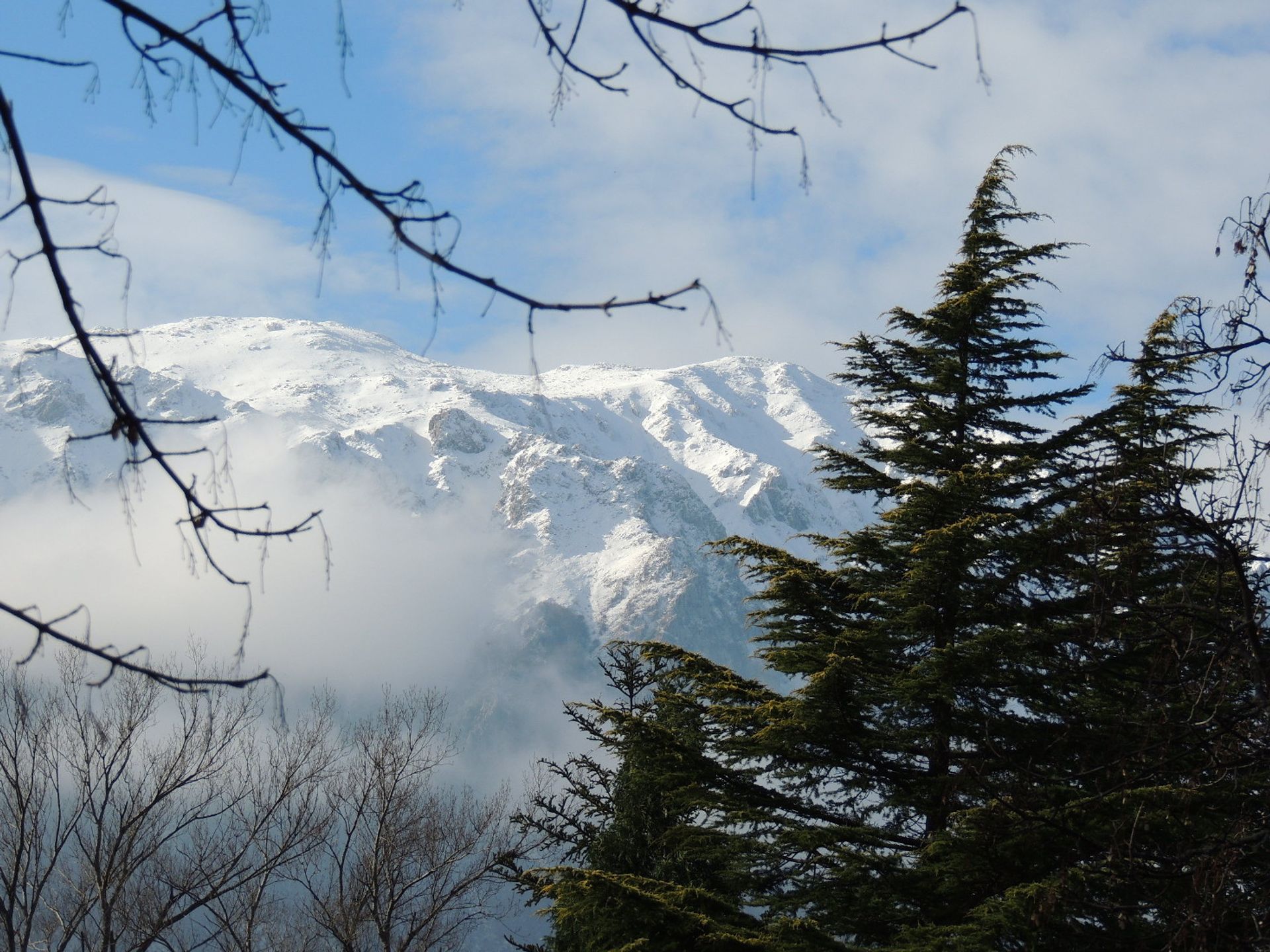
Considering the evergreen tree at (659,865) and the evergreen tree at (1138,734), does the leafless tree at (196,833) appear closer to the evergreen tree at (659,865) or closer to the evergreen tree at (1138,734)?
the evergreen tree at (659,865)

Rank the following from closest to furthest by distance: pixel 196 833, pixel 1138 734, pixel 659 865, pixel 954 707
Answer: pixel 1138 734
pixel 954 707
pixel 659 865
pixel 196 833

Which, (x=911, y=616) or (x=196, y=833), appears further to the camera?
(x=196, y=833)

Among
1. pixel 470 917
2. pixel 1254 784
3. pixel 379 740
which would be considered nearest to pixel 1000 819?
pixel 1254 784

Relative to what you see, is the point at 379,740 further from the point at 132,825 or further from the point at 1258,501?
the point at 1258,501

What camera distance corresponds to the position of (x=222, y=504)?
8.38ft

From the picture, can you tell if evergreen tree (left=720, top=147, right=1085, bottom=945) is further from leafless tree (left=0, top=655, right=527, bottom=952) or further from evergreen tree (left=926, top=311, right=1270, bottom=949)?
leafless tree (left=0, top=655, right=527, bottom=952)

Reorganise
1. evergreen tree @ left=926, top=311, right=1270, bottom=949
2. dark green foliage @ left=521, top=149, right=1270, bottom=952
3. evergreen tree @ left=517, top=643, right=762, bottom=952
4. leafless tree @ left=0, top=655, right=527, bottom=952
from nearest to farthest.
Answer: evergreen tree @ left=926, top=311, right=1270, bottom=949 < dark green foliage @ left=521, top=149, right=1270, bottom=952 < evergreen tree @ left=517, top=643, right=762, bottom=952 < leafless tree @ left=0, top=655, right=527, bottom=952

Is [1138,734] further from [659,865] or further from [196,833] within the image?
[196,833]

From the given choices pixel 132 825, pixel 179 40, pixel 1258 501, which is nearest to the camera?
pixel 179 40

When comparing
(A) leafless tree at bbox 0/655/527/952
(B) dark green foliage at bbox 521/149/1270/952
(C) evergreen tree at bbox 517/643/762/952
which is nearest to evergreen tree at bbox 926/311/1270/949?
(B) dark green foliage at bbox 521/149/1270/952

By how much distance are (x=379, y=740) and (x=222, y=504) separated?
2624 cm

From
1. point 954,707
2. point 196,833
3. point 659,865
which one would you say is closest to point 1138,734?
point 954,707

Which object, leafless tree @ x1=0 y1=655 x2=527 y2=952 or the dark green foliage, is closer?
the dark green foliage

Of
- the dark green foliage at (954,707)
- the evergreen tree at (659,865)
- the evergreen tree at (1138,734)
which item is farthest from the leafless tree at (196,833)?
the evergreen tree at (1138,734)
